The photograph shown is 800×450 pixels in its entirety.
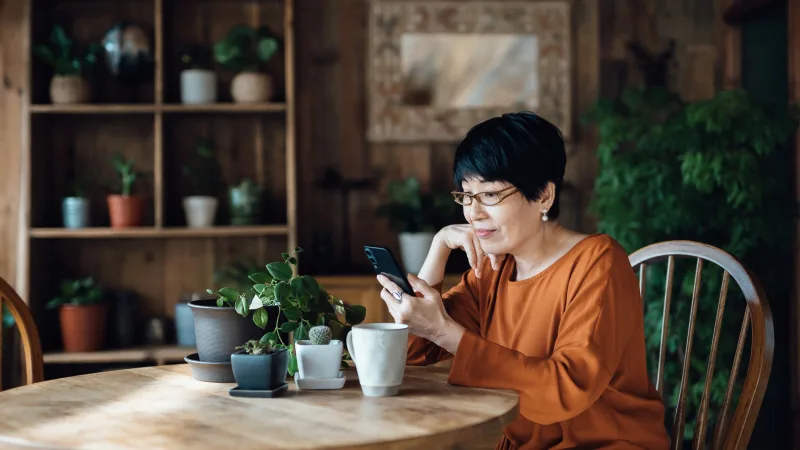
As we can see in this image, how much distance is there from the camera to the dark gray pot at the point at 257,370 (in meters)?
1.32

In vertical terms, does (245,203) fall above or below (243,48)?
below

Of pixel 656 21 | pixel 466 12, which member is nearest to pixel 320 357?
pixel 466 12

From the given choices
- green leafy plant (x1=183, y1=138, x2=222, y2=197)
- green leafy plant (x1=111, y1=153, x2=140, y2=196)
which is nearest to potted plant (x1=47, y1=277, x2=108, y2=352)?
green leafy plant (x1=111, y1=153, x2=140, y2=196)

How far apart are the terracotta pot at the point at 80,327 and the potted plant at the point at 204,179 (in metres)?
0.52

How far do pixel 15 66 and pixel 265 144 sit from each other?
1.07 m

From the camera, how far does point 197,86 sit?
3439 mm

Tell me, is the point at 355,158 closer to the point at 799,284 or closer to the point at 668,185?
the point at 668,185

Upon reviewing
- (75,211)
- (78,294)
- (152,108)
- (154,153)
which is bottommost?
(78,294)

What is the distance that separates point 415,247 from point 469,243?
1.63 m

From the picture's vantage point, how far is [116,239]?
3.65 meters

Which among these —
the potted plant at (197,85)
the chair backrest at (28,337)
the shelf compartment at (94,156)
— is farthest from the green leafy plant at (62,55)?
the chair backrest at (28,337)

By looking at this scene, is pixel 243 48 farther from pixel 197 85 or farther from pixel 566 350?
pixel 566 350

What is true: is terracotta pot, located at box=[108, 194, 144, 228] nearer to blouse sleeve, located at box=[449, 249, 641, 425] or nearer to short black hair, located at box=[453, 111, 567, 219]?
short black hair, located at box=[453, 111, 567, 219]

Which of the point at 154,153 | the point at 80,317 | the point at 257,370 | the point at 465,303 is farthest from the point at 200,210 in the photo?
the point at 257,370
